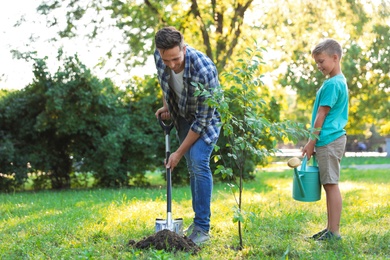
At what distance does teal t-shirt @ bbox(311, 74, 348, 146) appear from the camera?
4.11 m

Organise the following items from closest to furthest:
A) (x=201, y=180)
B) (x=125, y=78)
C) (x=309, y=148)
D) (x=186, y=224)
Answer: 1. (x=201, y=180)
2. (x=309, y=148)
3. (x=186, y=224)
4. (x=125, y=78)

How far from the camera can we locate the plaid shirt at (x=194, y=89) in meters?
3.93

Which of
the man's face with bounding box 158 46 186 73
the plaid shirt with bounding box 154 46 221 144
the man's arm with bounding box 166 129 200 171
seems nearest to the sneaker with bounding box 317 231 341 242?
the plaid shirt with bounding box 154 46 221 144

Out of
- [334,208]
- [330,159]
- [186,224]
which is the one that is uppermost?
[330,159]

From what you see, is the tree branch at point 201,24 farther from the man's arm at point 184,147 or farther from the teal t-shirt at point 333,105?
the man's arm at point 184,147

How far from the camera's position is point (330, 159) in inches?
163

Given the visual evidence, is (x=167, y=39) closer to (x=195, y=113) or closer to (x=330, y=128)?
(x=195, y=113)

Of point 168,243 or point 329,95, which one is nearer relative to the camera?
point 168,243

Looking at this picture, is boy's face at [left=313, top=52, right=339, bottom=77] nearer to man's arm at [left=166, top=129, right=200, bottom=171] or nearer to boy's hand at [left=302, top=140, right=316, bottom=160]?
boy's hand at [left=302, top=140, right=316, bottom=160]

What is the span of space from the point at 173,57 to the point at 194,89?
13.0 inches

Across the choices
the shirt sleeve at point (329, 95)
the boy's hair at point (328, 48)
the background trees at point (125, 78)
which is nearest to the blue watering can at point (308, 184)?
the shirt sleeve at point (329, 95)

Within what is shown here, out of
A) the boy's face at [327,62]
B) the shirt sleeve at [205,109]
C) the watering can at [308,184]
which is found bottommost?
the watering can at [308,184]

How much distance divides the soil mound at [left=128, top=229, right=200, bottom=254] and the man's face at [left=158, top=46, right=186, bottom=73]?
1.14m

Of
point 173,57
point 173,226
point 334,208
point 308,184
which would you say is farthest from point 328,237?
point 173,57
